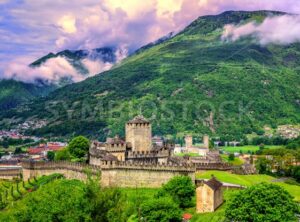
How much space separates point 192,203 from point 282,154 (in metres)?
56.6

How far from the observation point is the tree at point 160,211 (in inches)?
2205

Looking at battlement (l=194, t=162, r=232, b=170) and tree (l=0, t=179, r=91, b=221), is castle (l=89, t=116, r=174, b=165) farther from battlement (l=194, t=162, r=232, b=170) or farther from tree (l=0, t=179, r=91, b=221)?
tree (l=0, t=179, r=91, b=221)

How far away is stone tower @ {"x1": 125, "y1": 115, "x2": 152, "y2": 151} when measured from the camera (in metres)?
85.0

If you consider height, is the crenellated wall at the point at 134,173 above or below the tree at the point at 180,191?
above

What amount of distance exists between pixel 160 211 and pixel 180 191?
811cm

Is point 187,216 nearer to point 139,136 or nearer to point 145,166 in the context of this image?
point 145,166

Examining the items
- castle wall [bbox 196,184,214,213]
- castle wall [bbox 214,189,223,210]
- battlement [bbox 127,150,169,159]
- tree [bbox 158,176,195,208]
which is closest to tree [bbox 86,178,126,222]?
castle wall [bbox 196,184,214,213]

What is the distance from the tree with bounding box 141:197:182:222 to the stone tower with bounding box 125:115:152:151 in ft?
90.0

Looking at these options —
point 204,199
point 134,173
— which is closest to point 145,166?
point 134,173

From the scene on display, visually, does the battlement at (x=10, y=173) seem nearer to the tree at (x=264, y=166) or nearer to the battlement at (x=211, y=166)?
the battlement at (x=211, y=166)

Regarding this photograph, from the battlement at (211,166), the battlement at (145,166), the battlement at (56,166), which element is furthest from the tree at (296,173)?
the battlement at (56,166)

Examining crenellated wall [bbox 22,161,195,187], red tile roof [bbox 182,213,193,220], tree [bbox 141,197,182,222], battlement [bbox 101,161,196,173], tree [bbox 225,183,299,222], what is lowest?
red tile roof [bbox 182,213,193,220]

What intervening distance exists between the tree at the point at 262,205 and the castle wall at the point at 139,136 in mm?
35383

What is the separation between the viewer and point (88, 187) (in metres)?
44.2
